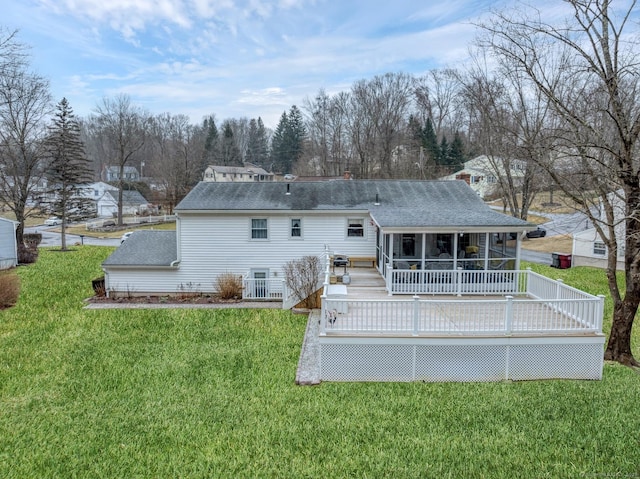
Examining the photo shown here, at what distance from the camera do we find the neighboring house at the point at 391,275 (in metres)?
8.30

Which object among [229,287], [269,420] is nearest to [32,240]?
[229,287]

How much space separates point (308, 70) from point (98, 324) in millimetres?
28593

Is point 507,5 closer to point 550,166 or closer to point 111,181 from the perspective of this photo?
point 550,166

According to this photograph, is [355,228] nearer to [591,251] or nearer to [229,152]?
[591,251]

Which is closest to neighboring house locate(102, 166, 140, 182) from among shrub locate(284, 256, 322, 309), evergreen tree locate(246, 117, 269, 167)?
evergreen tree locate(246, 117, 269, 167)

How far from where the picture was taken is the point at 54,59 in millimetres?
18812

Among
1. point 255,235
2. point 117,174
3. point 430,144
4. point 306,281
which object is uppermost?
point 430,144

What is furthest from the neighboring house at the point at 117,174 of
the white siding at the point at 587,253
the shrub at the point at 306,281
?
the white siding at the point at 587,253

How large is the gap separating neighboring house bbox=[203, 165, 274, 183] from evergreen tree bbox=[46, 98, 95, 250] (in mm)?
20794

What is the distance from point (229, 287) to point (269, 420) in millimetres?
9482

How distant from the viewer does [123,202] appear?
162 feet

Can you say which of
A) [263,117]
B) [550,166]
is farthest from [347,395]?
[263,117]

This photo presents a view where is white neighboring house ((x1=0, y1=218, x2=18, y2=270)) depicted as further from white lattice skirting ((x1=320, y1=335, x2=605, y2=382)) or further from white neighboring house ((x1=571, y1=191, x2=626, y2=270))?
white neighboring house ((x1=571, y1=191, x2=626, y2=270))

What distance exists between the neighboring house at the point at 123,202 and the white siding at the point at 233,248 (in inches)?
1411
